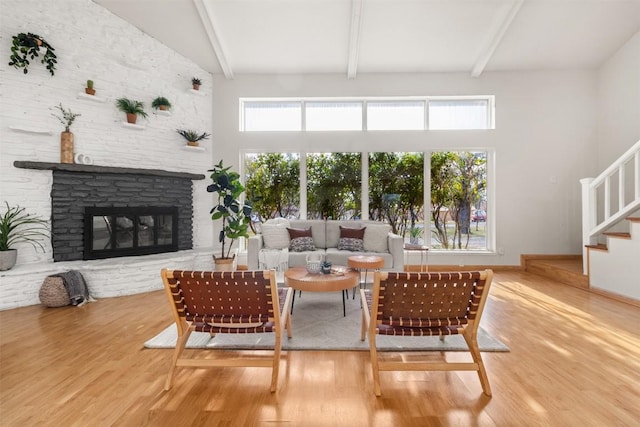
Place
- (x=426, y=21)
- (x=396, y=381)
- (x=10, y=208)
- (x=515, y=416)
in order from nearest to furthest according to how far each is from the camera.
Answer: (x=515, y=416) < (x=396, y=381) < (x=10, y=208) < (x=426, y=21)

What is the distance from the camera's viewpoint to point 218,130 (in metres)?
6.35

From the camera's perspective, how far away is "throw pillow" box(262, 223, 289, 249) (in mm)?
5105

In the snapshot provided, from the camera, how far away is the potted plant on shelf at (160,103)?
536cm

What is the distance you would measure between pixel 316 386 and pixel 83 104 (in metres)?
5.07

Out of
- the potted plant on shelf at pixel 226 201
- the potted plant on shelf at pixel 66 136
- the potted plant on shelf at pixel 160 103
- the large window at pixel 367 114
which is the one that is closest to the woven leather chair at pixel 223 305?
the potted plant on shelf at pixel 226 201

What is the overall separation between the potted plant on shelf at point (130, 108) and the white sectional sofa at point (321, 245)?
2.73 metres

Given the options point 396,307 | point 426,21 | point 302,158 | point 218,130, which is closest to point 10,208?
point 218,130

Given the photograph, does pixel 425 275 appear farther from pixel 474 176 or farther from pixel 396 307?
pixel 474 176

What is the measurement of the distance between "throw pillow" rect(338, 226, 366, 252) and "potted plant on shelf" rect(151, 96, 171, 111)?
12.0ft

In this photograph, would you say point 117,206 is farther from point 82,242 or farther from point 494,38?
point 494,38

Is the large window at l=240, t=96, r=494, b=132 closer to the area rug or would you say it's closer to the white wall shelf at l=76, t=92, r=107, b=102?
the white wall shelf at l=76, t=92, r=107, b=102

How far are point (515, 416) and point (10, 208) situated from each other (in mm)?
5717

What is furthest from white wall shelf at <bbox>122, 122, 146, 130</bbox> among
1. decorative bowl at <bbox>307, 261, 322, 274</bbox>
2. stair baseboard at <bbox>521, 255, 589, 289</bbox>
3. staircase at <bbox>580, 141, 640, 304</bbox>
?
stair baseboard at <bbox>521, 255, 589, 289</bbox>

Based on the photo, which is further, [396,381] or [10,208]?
[10,208]
